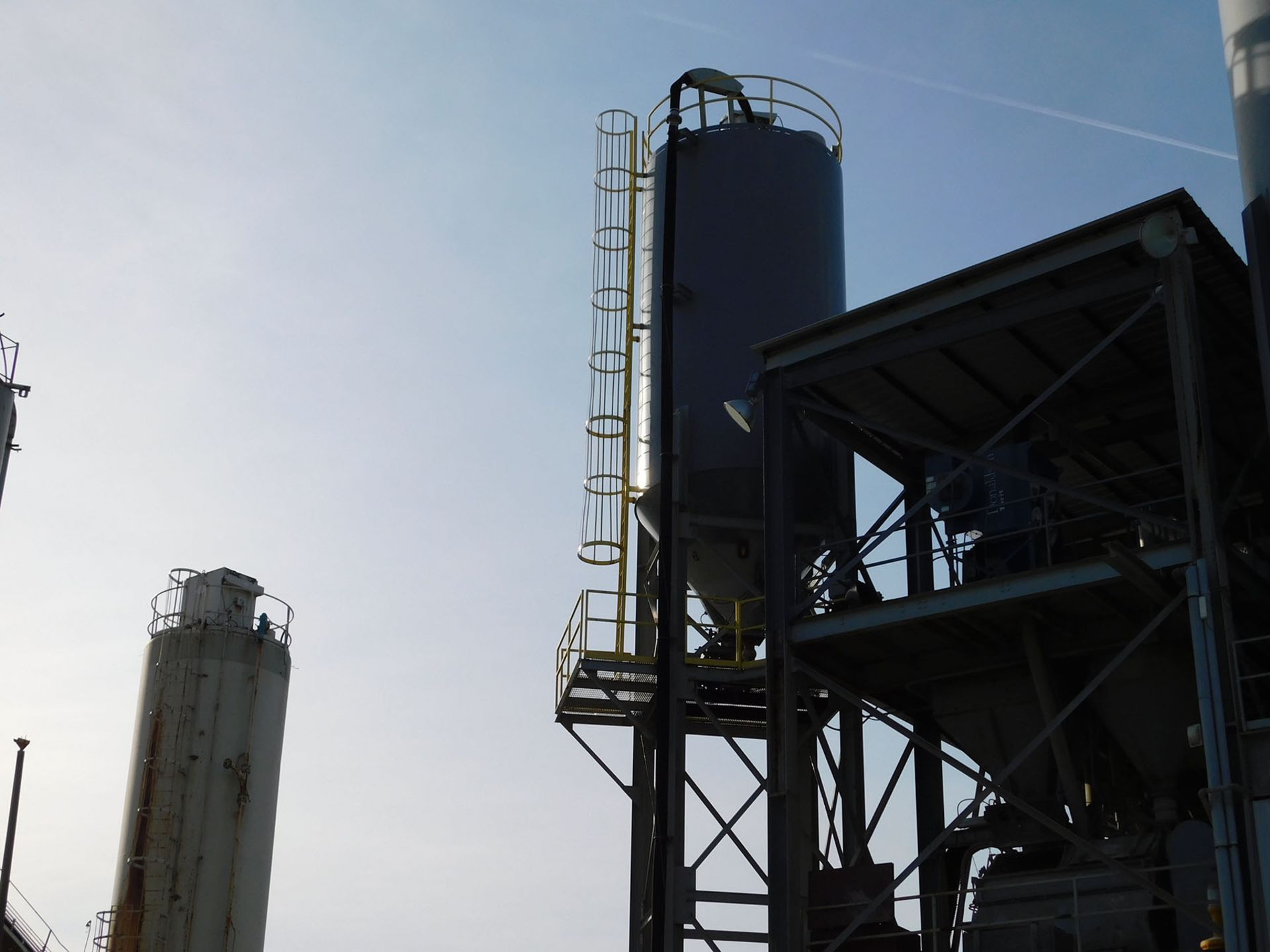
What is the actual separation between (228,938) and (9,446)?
11061 mm

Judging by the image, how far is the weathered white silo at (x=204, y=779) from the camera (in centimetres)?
3312

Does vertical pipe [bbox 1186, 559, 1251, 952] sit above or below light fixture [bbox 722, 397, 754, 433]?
below

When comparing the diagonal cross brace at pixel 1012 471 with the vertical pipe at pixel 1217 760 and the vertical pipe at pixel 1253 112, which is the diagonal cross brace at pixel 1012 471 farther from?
the vertical pipe at pixel 1253 112

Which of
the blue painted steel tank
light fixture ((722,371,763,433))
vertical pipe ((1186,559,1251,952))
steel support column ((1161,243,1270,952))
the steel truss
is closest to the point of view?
vertical pipe ((1186,559,1251,952))

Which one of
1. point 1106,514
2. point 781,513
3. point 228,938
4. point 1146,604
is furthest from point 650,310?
point 228,938

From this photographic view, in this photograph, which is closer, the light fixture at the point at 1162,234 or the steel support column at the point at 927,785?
the light fixture at the point at 1162,234

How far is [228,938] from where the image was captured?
33.3 m

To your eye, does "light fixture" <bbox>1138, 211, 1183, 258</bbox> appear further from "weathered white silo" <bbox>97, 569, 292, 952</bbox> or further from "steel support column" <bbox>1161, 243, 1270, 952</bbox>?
"weathered white silo" <bbox>97, 569, 292, 952</bbox>

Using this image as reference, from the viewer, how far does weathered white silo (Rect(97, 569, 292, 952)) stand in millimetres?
33125

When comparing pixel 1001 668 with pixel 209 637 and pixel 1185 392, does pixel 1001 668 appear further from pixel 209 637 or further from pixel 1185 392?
pixel 209 637

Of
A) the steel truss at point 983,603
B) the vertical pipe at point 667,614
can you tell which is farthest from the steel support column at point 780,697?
the vertical pipe at point 667,614

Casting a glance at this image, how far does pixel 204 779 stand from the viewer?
3431cm

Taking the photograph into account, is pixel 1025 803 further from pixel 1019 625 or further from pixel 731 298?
pixel 731 298

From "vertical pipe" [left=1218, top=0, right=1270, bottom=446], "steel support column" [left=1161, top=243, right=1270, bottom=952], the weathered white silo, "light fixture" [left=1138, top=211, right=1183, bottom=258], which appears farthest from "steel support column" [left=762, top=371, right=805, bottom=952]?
the weathered white silo
